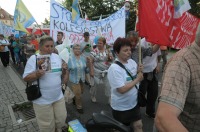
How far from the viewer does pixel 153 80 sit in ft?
14.8

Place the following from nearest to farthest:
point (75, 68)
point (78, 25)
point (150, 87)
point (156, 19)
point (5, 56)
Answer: point (156, 19) → point (150, 87) → point (75, 68) → point (78, 25) → point (5, 56)

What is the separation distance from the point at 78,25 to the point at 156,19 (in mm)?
4274

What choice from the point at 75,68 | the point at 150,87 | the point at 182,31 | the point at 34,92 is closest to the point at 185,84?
the point at 182,31

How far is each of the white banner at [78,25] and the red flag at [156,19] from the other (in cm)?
362

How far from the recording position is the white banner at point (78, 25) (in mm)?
6152

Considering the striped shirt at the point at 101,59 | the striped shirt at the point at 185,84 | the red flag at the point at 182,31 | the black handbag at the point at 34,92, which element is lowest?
the black handbag at the point at 34,92

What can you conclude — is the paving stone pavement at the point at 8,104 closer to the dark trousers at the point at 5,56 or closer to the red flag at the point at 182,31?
the red flag at the point at 182,31

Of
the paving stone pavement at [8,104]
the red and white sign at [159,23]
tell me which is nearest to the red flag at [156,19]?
the red and white sign at [159,23]

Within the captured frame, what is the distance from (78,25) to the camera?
6.86 meters

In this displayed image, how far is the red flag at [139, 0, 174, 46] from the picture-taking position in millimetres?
2873

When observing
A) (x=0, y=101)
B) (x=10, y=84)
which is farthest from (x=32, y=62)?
(x=10, y=84)

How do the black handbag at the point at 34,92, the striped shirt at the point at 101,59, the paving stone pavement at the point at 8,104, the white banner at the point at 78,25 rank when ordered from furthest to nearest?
the white banner at the point at 78,25
the striped shirt at the point at 101,59
the paving stone pavement at the point at 8,104
the black handbag at the point at 34,92

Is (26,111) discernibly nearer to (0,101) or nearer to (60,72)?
(0,101)

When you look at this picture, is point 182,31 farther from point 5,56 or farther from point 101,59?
point 5,56
